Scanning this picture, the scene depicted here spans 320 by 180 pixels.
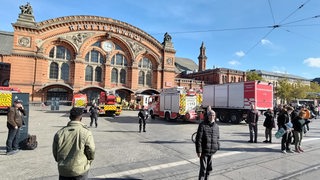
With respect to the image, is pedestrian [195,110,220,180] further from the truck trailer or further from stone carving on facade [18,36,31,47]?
stone carving on facade [18,36,31,47]

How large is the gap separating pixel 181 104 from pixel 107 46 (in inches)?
1125

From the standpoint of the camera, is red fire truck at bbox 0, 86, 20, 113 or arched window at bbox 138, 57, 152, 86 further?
arched window at bbox 138, 57, 152, 86

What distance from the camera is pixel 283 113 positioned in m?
9.30

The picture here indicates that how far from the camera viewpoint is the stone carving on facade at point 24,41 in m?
35.7

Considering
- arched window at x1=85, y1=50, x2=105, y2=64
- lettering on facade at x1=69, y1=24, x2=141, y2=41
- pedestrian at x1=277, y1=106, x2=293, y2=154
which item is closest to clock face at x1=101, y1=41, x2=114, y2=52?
arched window at x1=85, y1=50, x2=105, y2=64

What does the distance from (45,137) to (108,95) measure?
14.6 metres

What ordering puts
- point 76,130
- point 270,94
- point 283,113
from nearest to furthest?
1. point 76,130
2. point 283,113
3. point 270,94

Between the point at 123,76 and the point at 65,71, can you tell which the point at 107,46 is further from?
the point at 65,71

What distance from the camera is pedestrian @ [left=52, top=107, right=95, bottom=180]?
318cm

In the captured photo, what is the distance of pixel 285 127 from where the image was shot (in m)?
8.76

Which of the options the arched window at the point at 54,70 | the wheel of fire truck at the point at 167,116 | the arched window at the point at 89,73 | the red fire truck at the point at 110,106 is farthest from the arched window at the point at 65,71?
the wheel of fire truck at the point at 167,116

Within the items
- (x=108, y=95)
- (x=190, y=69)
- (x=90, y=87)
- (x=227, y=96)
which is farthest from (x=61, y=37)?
(x=190, y=69)

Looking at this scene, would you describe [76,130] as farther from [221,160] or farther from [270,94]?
[270,94]

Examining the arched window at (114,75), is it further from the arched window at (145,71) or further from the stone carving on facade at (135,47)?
the stone carving on facade at (135,47)
